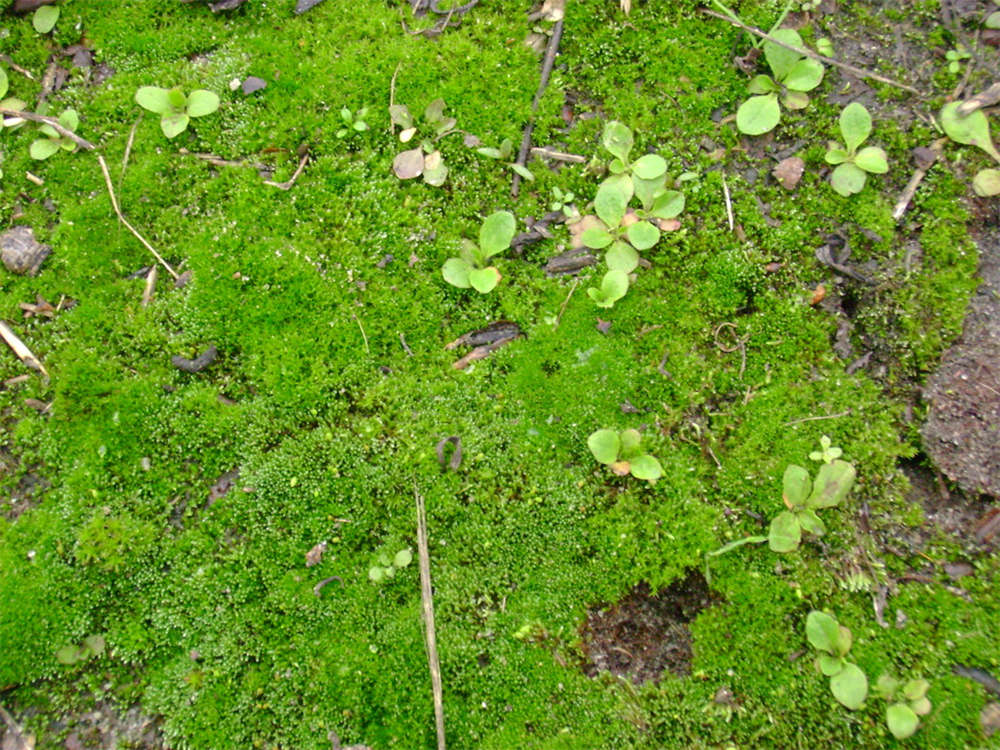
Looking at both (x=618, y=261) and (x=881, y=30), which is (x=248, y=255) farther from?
(x=881, y=30)

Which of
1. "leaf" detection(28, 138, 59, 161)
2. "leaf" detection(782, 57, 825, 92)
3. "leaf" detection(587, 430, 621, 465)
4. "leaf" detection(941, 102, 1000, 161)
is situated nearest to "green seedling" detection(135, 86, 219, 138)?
"leaf" detection(28, 138, 59, 161)

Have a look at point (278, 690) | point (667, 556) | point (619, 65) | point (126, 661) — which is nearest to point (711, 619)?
point (667, 556)

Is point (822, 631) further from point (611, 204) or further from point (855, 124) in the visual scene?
point (855, 124)

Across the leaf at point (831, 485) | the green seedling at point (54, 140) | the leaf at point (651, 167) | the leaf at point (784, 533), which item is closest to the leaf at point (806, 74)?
the leaf at point (651, 167)

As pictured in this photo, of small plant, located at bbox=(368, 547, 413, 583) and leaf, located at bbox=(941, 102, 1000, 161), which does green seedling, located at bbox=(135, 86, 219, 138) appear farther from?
leaf, located at bbox=(941, 102, 1000, 161)

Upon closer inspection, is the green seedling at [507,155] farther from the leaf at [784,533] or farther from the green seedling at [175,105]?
the leaf at [784,533]

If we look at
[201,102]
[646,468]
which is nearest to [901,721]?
[646,468]
